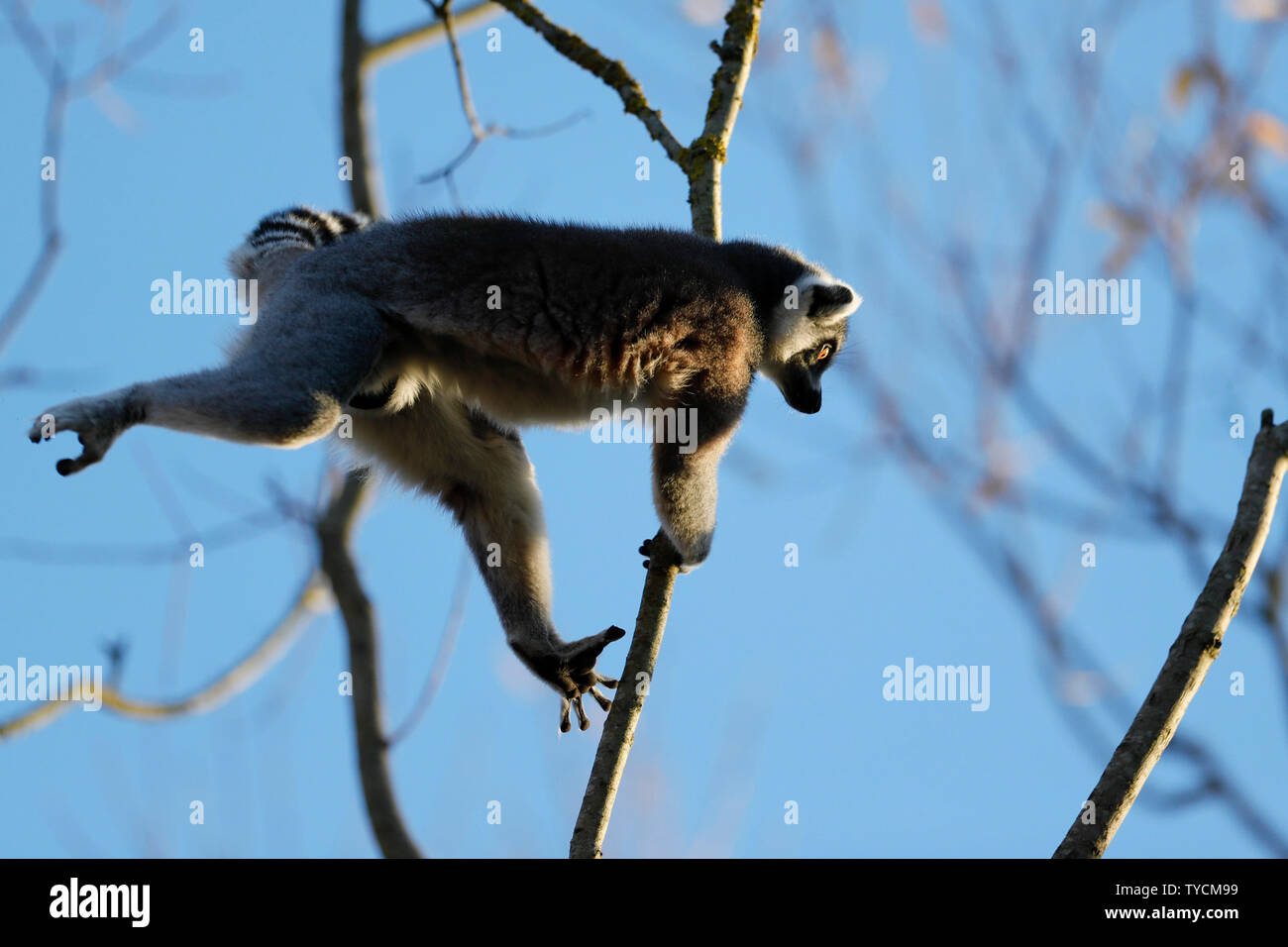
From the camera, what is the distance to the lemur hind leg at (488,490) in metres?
7.12

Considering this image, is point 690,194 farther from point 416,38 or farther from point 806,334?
point 416,38

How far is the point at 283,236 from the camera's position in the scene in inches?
287

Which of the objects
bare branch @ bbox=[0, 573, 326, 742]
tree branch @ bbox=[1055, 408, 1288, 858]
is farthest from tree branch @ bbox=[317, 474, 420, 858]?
tree branch @ bbox=[1055, 408, 1288, 858]

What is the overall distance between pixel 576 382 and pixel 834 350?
2.16 metres

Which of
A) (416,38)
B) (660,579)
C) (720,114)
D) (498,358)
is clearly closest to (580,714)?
(660,579)

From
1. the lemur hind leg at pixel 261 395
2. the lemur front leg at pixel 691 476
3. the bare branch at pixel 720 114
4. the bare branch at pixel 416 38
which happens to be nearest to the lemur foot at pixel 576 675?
the lemur front leg at pixel 691 476

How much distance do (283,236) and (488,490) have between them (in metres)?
1.79

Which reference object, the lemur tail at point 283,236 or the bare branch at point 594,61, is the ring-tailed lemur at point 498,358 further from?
the bare branch at point 594,61

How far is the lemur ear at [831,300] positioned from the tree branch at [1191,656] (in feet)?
10.5

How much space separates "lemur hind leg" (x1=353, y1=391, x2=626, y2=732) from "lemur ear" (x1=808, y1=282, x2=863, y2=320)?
1913 millimetres

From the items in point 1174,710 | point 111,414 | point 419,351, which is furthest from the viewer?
point 419,351

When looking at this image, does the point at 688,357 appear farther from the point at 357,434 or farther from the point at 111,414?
the point at 111,414

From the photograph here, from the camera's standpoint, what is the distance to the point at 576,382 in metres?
Result: 6.92
